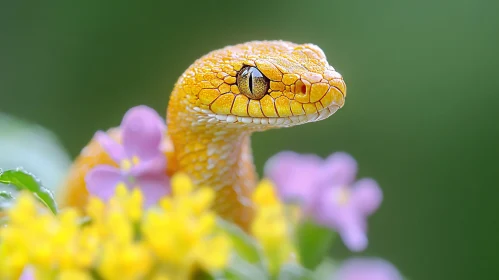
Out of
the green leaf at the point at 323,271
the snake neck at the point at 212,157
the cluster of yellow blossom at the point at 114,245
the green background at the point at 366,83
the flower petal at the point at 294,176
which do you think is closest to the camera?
the cluster of yellow blossom at the point at 114,245

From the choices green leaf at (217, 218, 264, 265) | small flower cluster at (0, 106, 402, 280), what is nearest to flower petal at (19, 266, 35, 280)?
small flower cluster at (0, 106, 402, 280)

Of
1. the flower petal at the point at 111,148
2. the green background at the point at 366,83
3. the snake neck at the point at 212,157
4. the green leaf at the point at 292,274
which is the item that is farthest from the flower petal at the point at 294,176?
the green background at the point at 366,83

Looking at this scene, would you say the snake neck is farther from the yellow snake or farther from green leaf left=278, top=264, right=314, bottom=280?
green leaf left=278, top=264, right=314, bottom=280

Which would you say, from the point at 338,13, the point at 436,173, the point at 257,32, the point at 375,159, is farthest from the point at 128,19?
the point at 436,173

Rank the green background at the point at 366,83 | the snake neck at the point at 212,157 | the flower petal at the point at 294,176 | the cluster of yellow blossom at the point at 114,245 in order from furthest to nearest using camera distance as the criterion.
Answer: the green background at the point at 366,83, the flower petal at the point at 294,176, the snake neck at the point at 212,157, the cluster of yellow blossom at the point at 114,245

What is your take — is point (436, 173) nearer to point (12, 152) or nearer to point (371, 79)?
point (371, 79)

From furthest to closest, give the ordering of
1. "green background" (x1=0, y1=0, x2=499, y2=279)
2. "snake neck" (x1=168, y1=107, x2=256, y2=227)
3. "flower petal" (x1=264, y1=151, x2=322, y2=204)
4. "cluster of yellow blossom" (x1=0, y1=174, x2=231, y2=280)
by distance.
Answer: "green background" (x1=0, y1=0, x2=499, y2=279), "flower petal" (x1=264, y1=151, x2=322, y2=204), "snake neck" (x1=168, y1=107, x2=256, y2=227), "cluster of yellow blossom" (x1=0, y1=174, x2=231, y2=280)

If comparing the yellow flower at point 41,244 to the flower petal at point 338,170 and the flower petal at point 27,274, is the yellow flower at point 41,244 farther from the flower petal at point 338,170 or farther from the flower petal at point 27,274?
the flower petal at point 338,170

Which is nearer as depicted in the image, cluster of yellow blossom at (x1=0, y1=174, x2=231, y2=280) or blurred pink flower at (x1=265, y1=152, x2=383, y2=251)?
cluster of yellow blossom at (x1=0, y1=174, x2=231, y2=280)
